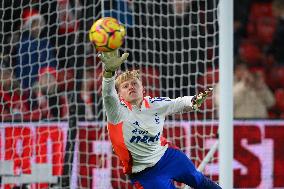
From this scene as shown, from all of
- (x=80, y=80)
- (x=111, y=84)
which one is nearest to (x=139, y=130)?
(x=111, y=84)

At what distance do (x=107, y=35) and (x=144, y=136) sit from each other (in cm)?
102

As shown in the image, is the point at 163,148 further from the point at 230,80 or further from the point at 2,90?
the point at 2,90

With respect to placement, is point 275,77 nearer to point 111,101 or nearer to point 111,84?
point 111,101

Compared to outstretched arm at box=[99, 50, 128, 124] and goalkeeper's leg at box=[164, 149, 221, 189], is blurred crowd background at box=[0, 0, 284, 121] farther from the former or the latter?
outstretched arm at box=[99, 50, 128, 124]

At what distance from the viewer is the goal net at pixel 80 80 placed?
786cm

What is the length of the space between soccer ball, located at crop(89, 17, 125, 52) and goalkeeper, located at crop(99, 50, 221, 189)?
62cm

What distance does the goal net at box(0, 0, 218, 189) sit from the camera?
7.86 m

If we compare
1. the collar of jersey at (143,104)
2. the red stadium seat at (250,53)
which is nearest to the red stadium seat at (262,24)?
the red stadium seat at (250,53)

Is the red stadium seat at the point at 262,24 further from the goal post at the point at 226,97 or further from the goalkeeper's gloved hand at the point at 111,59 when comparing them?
the goalkeeper's gloved hand at the point at 111,59

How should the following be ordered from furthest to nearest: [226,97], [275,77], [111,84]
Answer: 1. [275,77]
2. [226,97]
3. [111,84]

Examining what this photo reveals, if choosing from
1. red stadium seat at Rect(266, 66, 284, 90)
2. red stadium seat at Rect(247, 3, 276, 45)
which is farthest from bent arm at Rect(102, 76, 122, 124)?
red stadium seat at Rect(247, 3, 276, 45)

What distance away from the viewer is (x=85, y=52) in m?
8.19

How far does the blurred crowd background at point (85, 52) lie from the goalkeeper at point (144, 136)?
78.3 inches

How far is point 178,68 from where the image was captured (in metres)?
8.21
